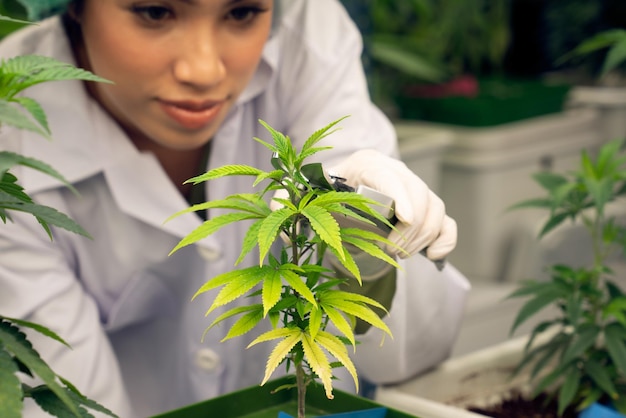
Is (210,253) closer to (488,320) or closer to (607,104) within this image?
(488,320)

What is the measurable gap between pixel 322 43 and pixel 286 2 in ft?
0.27

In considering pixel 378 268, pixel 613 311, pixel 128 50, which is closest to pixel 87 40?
pixel 128 50

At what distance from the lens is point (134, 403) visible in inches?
52.9

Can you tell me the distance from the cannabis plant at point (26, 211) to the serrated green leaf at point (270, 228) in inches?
5.0

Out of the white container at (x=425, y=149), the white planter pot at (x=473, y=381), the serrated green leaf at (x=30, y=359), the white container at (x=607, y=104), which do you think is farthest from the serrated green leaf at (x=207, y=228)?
the white container at (x=607, y=104)

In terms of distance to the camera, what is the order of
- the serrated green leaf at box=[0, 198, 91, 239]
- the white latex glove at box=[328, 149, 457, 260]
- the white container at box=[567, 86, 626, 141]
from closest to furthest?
1. the serrated green leaf at box=[0, 198, 91, 239]
2. the white latex glove at box=[328, 149, 457, 260]
3. the white container at box=[567, 86, 626, 141]

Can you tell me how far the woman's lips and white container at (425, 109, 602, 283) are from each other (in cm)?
118

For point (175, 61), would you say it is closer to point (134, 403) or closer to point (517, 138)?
point (134, 403)

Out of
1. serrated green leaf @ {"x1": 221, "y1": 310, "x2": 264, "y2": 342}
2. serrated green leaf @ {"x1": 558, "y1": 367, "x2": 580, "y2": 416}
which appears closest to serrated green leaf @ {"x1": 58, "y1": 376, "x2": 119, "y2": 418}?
serrated green leaf @ {"x1": 221, "y1": 310, "x2": 264, "y2": 342}

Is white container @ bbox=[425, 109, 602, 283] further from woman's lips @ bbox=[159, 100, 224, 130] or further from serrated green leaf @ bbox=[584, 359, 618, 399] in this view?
woman's lips @ bbox=[159, 100, 224, 130]

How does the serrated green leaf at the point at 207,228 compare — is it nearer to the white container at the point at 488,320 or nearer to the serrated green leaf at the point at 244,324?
the serrated green leaf at the point at 244,324

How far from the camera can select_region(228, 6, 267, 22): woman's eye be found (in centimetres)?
108

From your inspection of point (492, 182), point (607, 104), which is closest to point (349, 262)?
point (492, 182)

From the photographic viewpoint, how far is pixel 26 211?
665 mm
